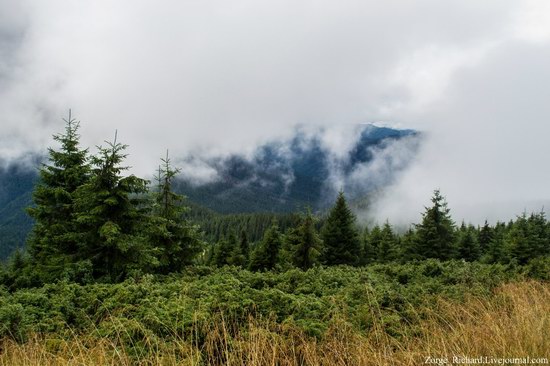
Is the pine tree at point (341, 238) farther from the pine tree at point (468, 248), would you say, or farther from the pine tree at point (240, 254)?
the pine tree at point (468, 248)

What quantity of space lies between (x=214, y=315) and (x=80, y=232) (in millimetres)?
10173

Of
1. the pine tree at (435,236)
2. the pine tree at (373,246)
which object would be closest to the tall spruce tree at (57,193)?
the pine tree at (435,236)

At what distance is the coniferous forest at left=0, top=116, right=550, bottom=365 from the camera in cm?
471

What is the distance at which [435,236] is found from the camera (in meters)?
35.5

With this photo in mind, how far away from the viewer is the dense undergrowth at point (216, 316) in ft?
17.0

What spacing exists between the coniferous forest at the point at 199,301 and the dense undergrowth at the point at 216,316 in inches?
1.3

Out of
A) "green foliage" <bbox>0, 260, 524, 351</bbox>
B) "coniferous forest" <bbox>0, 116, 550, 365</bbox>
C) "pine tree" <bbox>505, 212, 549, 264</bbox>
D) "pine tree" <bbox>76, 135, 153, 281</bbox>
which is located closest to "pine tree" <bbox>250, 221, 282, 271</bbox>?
"coniferous forest" <bbox>0, 116, 550, 365</bbox>

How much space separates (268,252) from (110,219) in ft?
86.0

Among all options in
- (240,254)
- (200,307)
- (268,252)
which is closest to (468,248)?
(268,252)

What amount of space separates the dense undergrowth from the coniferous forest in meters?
0.03

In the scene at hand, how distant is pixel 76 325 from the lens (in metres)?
6.88

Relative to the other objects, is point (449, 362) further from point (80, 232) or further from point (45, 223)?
point (45, 223)

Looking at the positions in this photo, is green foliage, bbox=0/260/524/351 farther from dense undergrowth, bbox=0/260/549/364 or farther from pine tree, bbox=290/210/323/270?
pine tree, bbox=290/210/323/270

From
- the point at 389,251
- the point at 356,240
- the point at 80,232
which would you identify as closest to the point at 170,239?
the point at 80,232
